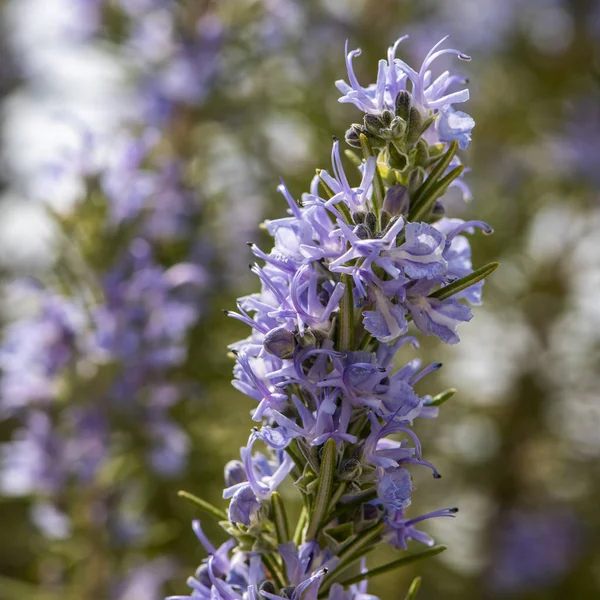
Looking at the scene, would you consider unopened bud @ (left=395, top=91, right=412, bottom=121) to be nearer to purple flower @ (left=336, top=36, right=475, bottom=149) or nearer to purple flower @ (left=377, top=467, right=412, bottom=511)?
purple flower @ (left=336, top=36, right=475, bottom=149)

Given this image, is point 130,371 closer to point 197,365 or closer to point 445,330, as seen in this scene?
point 197,365

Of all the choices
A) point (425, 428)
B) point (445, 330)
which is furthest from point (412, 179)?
point (425, 428)

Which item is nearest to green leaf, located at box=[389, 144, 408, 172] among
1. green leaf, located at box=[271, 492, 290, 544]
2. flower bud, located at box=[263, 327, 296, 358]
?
flower bud, located at box=[263, 327, 296, 358]

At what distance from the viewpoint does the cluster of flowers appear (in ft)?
3.31

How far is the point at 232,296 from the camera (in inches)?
121

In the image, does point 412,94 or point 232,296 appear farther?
point 232,296

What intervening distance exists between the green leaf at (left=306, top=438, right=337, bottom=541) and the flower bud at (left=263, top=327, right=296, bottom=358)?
14cm

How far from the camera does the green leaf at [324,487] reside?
3.28 ft

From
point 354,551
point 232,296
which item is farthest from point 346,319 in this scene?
point 232,296

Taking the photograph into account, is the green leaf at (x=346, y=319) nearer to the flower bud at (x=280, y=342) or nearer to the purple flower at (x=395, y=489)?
the flower bud at (x=280, y=342)

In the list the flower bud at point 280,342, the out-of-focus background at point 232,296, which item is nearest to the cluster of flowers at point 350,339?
the flower bud at point 280,342

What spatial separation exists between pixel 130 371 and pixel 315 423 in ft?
5.19

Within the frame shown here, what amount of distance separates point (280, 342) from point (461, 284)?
0.27 m

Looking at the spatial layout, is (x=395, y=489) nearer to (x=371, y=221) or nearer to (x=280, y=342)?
(x=280, y=342)
